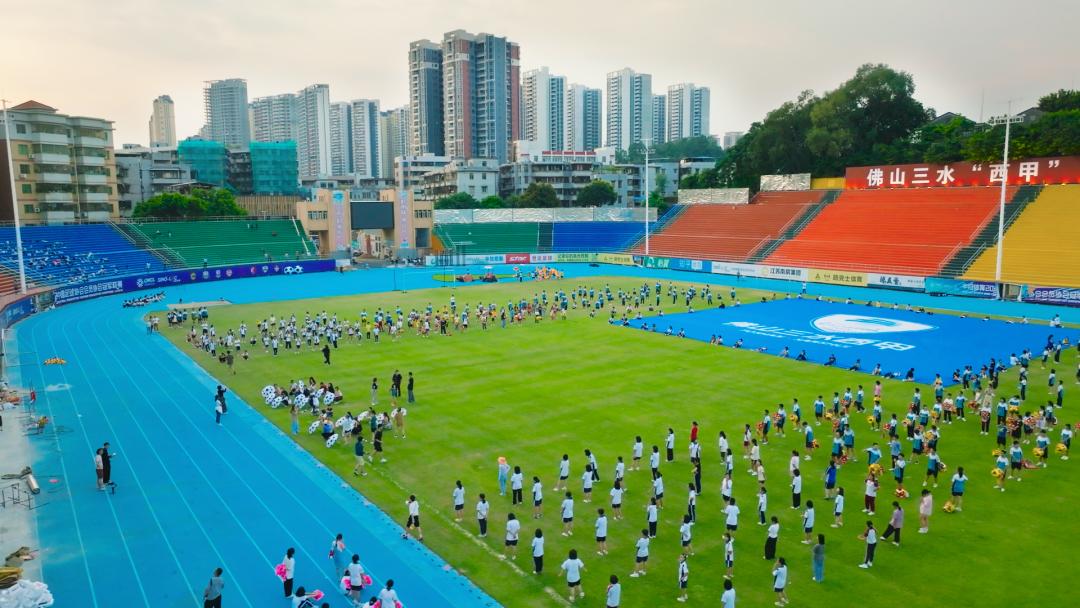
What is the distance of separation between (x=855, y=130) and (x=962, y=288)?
131ft

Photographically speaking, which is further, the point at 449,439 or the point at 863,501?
the point at 449,439

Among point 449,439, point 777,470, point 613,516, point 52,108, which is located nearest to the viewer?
point 613,516

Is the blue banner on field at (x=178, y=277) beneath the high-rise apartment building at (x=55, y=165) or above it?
beneath

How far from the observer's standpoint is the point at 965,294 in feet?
177

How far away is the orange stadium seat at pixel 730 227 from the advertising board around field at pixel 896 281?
1486cm

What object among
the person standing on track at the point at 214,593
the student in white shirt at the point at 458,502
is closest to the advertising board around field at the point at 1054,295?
the student in white shirt at the point at 458,502

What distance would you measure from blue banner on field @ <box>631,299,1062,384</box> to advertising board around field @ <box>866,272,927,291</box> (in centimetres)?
1094

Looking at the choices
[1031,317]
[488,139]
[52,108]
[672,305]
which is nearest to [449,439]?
[672,305]

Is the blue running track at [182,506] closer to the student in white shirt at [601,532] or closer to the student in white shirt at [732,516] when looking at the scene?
the student in white shirt at [601,532]

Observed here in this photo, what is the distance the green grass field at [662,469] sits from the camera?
14117mm

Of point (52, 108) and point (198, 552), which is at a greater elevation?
point (52, 108)

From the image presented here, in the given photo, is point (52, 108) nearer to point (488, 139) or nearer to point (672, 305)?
point (672, 305)

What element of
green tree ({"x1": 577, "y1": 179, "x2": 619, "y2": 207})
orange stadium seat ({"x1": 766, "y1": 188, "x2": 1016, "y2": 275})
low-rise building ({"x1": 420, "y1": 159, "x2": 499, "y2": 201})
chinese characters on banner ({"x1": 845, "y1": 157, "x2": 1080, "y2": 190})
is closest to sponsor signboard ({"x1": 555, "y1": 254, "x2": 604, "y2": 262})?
orange stadium seat ({"x1": 766, "y1": 188, "x2": 1016, "y2": 275})

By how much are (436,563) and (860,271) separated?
54862 mm
